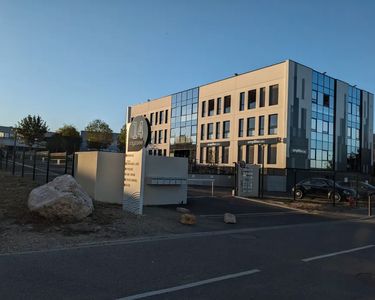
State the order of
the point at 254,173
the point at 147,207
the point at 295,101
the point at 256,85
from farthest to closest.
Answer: the point at 256,85 → the point at 295,101 → the point at 254,173 → the point at 147,207

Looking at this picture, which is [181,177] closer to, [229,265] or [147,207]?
[147,207]

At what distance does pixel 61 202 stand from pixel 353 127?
50615 millimetres

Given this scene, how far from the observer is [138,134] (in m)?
15.0

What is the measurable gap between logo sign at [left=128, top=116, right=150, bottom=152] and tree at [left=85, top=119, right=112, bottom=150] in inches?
2873

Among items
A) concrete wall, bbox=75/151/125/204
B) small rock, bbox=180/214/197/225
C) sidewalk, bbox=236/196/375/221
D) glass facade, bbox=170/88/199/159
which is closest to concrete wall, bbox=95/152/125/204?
concrete wall, bbox=75/151/125/204

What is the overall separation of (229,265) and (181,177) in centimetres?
1105

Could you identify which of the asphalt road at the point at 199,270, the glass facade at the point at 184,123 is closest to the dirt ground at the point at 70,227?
the asphalt road at the point at 199,270

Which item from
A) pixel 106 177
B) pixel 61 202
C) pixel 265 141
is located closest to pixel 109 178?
pixel 106 177

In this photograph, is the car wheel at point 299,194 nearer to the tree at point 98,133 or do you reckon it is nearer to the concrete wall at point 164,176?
the concrete wall at point 164,176

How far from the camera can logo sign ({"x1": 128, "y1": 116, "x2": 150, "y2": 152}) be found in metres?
14.7

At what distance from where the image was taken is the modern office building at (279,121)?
46.4 metres

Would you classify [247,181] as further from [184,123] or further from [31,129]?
[31,129]

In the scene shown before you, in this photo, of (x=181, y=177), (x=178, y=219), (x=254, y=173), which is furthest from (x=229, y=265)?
(x=254, y=173)

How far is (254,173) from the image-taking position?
27359mm
